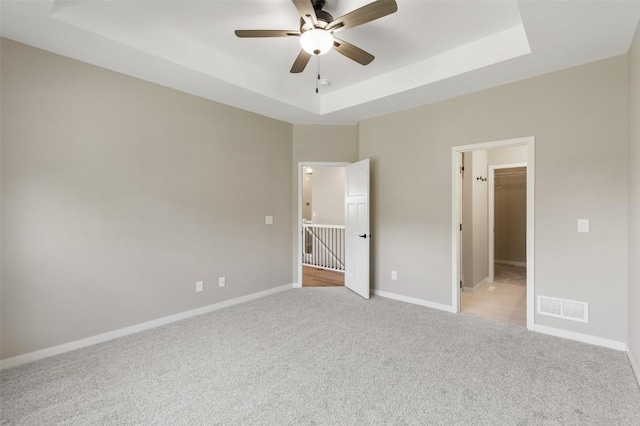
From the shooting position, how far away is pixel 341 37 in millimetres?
2959

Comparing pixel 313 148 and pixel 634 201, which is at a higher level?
pixel 313 148

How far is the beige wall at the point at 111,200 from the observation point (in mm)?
2551

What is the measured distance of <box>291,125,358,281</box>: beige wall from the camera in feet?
16.2

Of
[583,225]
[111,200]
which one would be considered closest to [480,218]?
[583,225]

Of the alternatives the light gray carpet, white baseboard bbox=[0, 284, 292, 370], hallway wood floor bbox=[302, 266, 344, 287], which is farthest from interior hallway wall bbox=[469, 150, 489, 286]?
white baseboard bbox=[0, 284, 292, 370]

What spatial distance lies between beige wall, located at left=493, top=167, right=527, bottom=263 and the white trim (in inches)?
165

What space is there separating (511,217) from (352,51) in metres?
6.31

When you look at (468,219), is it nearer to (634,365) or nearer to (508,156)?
(508,156)

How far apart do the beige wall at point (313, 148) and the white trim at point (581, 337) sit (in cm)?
328

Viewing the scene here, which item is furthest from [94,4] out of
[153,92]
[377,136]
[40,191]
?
[377,136]

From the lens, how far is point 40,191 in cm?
263

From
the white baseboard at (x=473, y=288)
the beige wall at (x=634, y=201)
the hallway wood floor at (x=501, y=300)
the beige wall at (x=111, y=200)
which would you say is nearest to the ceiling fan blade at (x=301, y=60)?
the beige wall at (x=111, y=200)

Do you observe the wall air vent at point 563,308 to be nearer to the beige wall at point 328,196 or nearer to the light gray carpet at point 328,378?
the light gray carpet at point 328,378

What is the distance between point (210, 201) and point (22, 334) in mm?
2094
